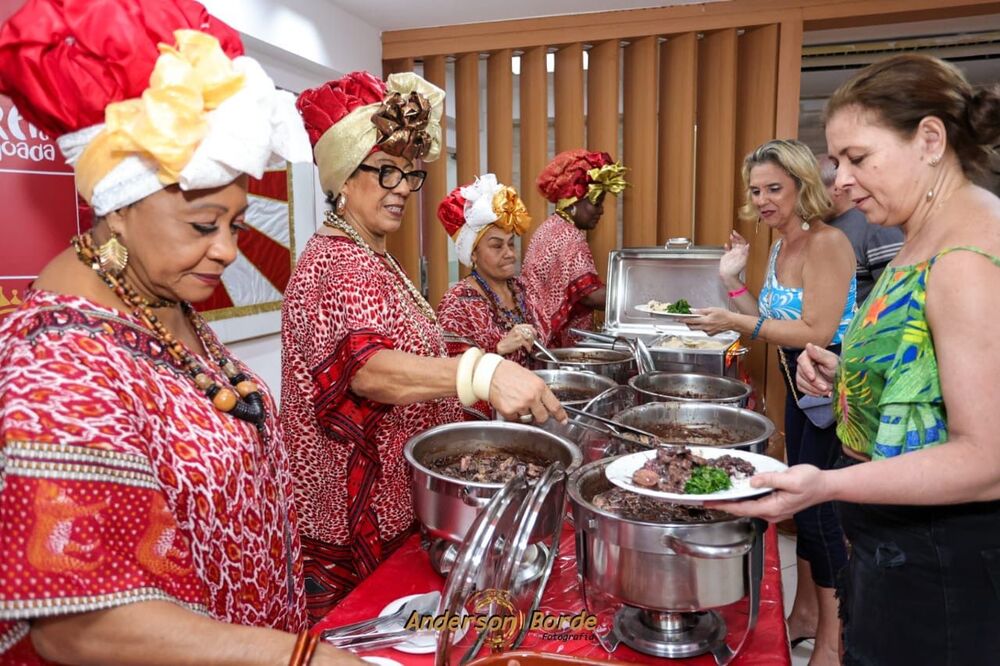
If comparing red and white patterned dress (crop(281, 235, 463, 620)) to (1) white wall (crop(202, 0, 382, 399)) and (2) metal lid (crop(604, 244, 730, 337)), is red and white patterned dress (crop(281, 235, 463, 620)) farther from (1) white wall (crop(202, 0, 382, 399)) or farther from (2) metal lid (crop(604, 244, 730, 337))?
(2) metal lid (crop(604, 244, 730, 337))

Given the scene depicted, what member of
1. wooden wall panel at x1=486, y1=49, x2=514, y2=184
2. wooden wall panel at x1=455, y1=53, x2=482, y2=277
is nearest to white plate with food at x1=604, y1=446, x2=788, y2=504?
wooden wall panel at x1=455, y1=53, x2=482, y2=277

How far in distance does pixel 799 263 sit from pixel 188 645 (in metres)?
2.13

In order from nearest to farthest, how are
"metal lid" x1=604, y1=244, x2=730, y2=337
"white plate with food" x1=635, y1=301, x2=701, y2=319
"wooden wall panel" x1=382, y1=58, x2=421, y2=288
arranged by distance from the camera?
1. "white plate with food" x1=635, y1=301, x2=701, y2=319
2. "metal lid" x1=604, y1=244, x2=730, y2=337
3. "wooden wall panel" x1=382, y1=58, x2=421, y2=288

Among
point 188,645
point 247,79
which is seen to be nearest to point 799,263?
point 247,79

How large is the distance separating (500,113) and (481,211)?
181cm

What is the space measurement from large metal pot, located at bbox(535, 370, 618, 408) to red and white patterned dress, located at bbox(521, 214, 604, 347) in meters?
1.33

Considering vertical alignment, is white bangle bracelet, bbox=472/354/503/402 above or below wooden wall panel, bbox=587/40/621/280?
below

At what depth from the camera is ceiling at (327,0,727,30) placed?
11.6 feet

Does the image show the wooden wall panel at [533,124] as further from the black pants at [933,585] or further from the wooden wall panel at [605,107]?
the black pants at [933,585]

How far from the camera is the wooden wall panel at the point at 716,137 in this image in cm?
369

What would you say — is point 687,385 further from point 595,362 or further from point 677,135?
point 677,135

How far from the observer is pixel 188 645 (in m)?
→ 0.65

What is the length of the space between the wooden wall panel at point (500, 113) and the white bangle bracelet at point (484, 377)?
115 inches

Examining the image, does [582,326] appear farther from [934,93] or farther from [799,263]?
[934,93]
